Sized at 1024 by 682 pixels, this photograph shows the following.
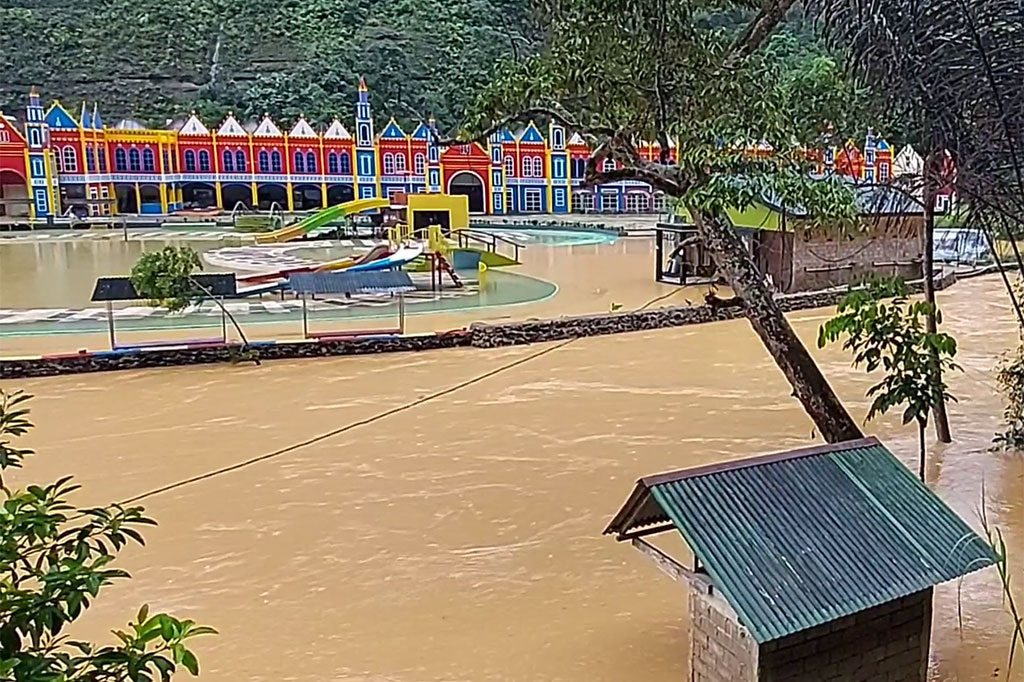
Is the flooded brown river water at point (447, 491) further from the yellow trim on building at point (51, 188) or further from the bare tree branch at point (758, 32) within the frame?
the yellow trim on building at point (51, 188)

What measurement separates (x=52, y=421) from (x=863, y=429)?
741cm

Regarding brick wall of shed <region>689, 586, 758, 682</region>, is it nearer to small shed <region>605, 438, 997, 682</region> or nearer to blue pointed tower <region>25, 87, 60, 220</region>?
small shed <region>605, 438, 997, 682</region>

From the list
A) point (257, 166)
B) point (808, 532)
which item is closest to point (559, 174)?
point (257, 166)

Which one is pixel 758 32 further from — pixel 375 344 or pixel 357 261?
pixel 357 261

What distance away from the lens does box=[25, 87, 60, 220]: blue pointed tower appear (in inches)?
1298

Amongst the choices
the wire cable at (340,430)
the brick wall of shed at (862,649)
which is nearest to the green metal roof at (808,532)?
the brick wall of shed at (862,649)

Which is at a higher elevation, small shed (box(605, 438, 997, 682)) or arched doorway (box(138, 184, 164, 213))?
arched doorway (box(138, 184, 164, 213))

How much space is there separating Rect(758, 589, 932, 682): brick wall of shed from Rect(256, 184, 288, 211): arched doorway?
34253 millimetres

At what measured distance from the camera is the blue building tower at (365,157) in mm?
34938

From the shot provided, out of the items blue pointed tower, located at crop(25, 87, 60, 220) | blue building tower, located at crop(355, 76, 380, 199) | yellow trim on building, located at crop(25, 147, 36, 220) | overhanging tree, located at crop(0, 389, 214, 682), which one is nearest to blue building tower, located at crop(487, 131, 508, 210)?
blue building tower, located at crop(355, 76, 380, 199)

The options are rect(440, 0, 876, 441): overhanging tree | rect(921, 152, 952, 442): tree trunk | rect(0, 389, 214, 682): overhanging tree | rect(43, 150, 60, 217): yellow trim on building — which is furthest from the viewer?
rect(43, 150, 60, 217): yellow trim on building

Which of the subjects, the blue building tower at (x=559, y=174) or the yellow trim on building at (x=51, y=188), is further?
the blue building tower at (x=559, y=174)

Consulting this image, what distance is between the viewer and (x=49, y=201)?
110 feet

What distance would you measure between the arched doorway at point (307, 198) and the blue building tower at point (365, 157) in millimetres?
2187
